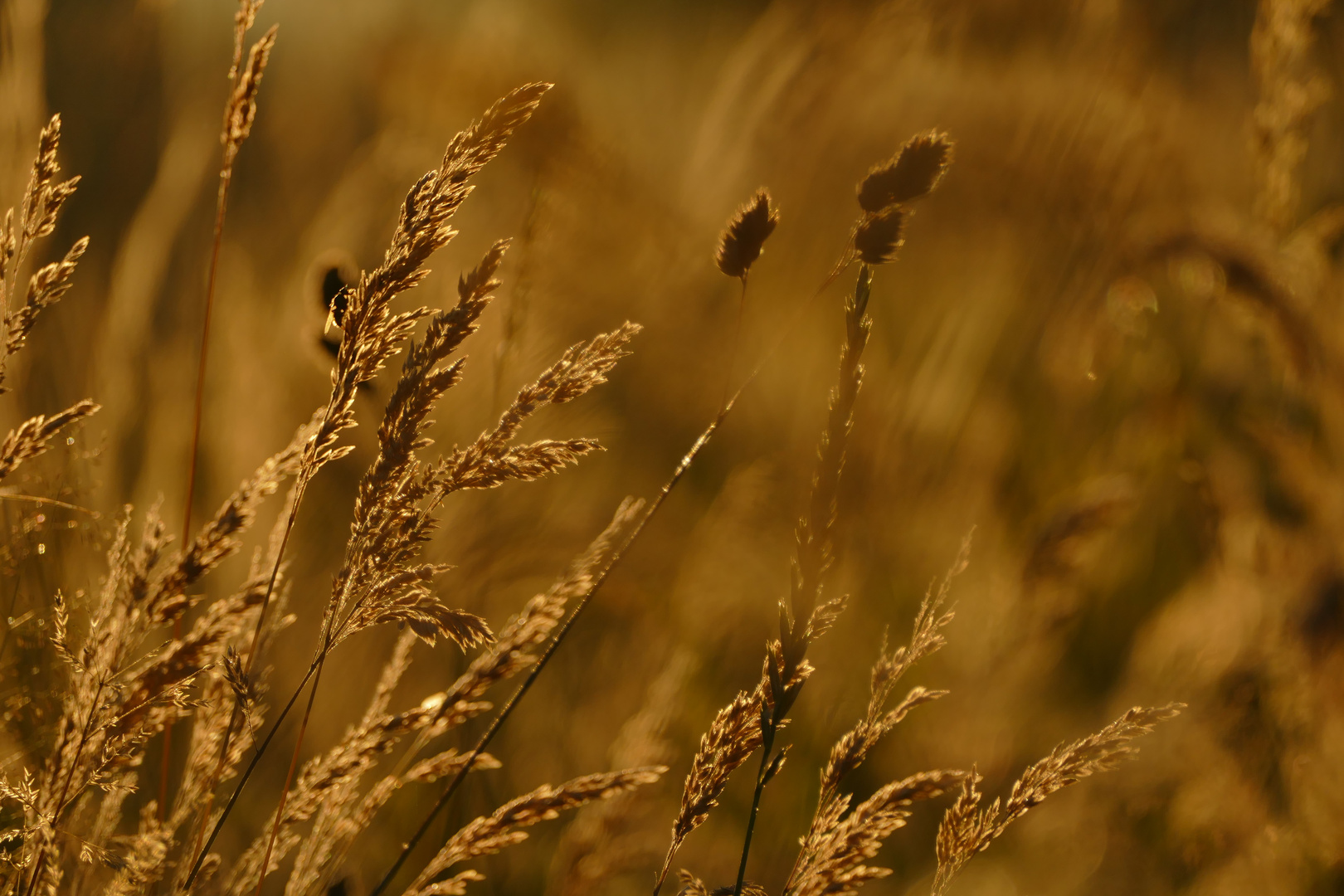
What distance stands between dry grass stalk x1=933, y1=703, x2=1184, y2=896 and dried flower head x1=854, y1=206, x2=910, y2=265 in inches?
17.0

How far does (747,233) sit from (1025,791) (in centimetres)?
53

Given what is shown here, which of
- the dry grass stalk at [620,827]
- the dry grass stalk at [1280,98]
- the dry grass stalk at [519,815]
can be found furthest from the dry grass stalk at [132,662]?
the dry grass stalk at [1280,98]

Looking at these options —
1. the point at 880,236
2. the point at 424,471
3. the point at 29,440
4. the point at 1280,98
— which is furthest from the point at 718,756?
the point at 1280,98

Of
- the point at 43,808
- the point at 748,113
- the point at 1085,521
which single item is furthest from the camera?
the point at 748,113

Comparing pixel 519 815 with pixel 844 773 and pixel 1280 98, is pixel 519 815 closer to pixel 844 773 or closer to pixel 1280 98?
pixel 844 773

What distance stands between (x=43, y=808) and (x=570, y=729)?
36.3 inches

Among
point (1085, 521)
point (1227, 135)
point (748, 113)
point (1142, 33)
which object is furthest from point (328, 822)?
point (1227, 135)

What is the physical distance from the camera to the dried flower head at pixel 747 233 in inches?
27.5

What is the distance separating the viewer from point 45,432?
71 cm

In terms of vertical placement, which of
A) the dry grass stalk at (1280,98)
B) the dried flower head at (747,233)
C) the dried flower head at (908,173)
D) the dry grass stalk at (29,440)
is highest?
the dry grass stalk at (1280,98)

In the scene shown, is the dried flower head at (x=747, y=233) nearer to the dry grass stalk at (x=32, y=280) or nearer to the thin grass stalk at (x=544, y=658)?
the thin grass stalk at (x=544, y=658)

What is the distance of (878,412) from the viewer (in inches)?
66.9

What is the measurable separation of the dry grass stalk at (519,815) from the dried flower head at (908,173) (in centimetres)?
50

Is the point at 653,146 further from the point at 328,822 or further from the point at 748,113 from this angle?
the point at 328,822
